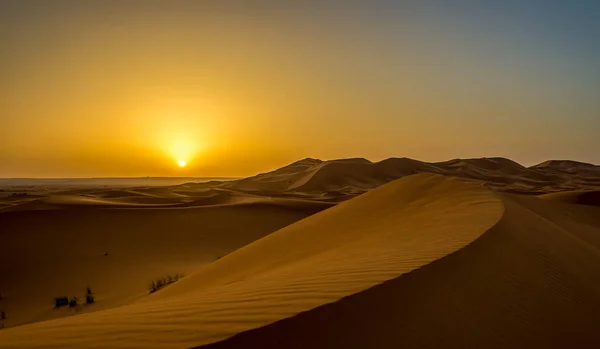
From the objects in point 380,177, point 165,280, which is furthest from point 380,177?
point 165,280

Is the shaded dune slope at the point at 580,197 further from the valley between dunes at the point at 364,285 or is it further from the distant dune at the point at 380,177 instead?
the distant dune at the point at 380,177

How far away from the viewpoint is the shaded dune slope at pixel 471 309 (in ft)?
9.55

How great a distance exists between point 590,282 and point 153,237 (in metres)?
16.2

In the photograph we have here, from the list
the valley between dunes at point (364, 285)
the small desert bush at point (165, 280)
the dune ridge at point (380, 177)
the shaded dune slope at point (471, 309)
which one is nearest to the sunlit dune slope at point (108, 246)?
the valley between dunes at point (364, 285)

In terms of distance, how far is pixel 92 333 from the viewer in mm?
3178

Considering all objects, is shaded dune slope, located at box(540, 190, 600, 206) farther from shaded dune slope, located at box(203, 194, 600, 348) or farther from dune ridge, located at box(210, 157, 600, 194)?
dune ridge, located at box(210, 157, 600, 194)

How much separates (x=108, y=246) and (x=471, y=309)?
15.3 m

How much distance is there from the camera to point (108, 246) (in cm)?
1659

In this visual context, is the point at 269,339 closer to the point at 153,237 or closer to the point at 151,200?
the point at 153,237

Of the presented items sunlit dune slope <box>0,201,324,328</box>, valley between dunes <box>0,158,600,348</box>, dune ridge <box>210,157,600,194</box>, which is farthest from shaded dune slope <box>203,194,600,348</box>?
dune ridge <box>210,157,600,194</box>

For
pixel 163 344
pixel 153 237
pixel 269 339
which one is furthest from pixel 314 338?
pixel 153 237

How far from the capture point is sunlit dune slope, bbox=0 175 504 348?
9.78 feet

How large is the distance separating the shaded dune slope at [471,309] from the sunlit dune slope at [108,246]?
716 cm

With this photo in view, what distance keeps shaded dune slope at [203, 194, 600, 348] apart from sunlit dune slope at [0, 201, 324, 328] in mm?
7159
